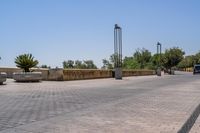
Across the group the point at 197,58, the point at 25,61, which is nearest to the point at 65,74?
the point at 25,61

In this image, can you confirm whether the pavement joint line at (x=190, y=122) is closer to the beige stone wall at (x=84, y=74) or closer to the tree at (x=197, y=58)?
the beige stone wall at (x=84, y=74)

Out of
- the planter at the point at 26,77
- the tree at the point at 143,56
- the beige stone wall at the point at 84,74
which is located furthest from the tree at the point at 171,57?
the planter at the point at 26,77

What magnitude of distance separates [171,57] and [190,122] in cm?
8183

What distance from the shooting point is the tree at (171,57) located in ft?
293

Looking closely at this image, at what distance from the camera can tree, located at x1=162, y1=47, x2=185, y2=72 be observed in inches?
3519

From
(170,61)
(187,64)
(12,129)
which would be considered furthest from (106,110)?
(187,64)

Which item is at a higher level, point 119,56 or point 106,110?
point 119,56

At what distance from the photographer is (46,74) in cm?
3203

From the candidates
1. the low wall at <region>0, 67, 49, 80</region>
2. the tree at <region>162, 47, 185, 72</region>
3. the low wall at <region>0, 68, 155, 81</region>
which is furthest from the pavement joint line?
the tree at <region>162, 47, 185, 72</region>

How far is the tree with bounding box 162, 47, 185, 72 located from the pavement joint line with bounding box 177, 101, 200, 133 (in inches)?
3070

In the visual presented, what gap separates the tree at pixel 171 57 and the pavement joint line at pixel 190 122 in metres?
78.0

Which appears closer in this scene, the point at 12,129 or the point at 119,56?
the point at 12,129

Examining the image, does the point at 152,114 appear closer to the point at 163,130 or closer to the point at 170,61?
the point at 163,130

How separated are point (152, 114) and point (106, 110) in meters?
1.32
